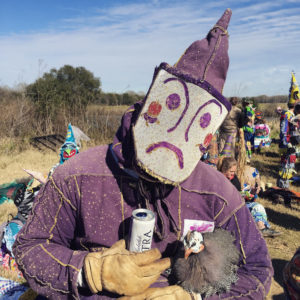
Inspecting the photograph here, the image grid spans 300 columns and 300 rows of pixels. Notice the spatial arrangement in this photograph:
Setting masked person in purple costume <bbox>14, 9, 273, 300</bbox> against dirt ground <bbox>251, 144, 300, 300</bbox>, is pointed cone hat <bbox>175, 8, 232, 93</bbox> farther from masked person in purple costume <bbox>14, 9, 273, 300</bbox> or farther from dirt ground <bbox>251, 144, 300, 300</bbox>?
dirt ground <bbox>251, 144, 300, 300</bbox>

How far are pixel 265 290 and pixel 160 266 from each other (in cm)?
54

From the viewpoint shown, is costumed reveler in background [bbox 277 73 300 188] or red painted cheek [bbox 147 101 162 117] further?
costumed reveler in background [bbox 277 73 300 188]

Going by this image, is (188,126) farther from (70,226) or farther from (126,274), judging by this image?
(70,226)

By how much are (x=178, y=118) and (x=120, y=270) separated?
0.65 meters

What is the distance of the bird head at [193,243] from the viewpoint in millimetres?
1319

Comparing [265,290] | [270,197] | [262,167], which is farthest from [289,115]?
[265,290]

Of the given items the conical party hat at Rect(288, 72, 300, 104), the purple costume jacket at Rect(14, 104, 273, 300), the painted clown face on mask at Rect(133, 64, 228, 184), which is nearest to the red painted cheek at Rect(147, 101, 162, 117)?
the painted clown face on mask at Rect(133, 64, 228, 184)

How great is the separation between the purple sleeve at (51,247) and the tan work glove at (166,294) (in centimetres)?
27

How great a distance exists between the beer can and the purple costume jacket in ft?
0.49

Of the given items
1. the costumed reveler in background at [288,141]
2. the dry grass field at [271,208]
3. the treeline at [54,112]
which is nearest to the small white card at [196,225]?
the dry grass field at [271,208]

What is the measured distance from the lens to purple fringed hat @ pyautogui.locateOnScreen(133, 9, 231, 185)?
118 cm

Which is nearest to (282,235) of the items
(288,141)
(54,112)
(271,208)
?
(271,208)

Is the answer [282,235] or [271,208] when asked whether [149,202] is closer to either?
[282,235]

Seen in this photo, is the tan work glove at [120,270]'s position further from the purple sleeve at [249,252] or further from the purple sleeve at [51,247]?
the purple sleeve at [249,252]
